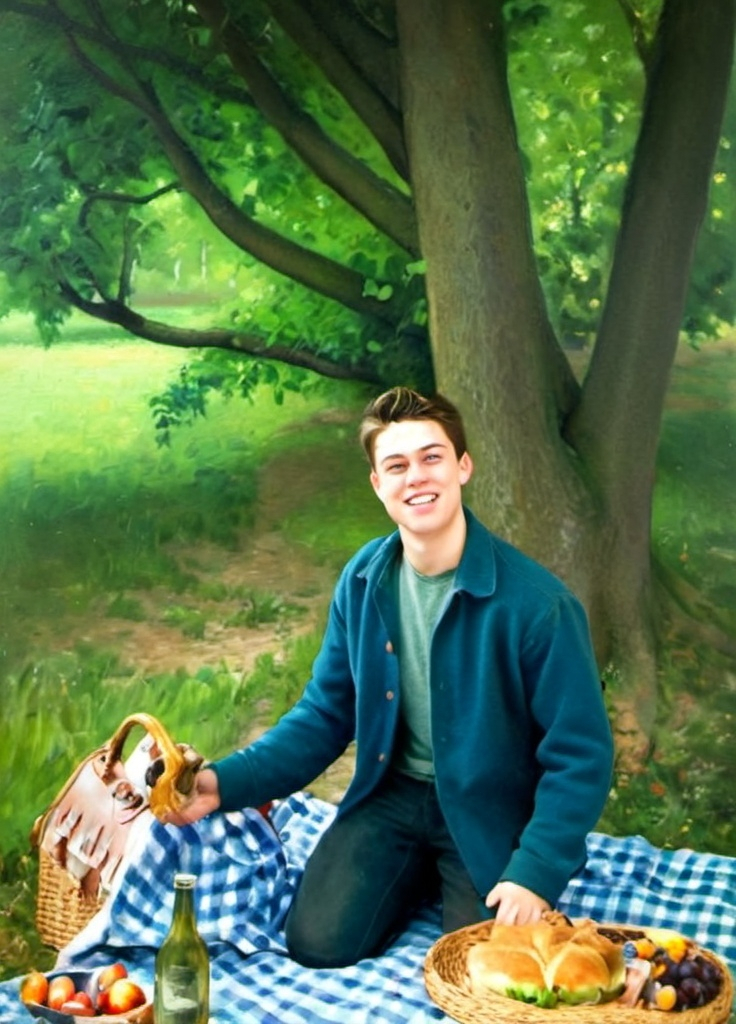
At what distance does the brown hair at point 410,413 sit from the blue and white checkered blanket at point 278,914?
0.97 metres

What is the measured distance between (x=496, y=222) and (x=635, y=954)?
70.8 inches

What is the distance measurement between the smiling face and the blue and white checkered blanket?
831 millimetres

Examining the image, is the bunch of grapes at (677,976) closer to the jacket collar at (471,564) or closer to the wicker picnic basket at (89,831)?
Result: the jacket collar at (471,564)

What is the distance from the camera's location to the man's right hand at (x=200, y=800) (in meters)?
3.54

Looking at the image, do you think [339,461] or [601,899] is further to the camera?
[339,461]

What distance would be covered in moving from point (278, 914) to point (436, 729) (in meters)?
0.60

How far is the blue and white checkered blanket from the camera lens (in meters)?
3.44

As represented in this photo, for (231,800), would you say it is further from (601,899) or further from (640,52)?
(640,52)

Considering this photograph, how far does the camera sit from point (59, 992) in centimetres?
334

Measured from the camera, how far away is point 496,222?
4.07 m

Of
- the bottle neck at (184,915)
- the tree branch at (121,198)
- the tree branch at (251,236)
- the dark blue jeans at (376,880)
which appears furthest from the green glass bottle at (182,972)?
the tree branch at (121,198)

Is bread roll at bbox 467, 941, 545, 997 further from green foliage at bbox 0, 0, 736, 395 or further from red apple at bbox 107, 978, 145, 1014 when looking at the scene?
green foliage at bbox 0, 0, 736, 395

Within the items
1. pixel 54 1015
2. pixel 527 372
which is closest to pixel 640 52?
pixel 527 372

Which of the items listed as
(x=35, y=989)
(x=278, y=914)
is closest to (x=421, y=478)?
(x=278, y=914)
